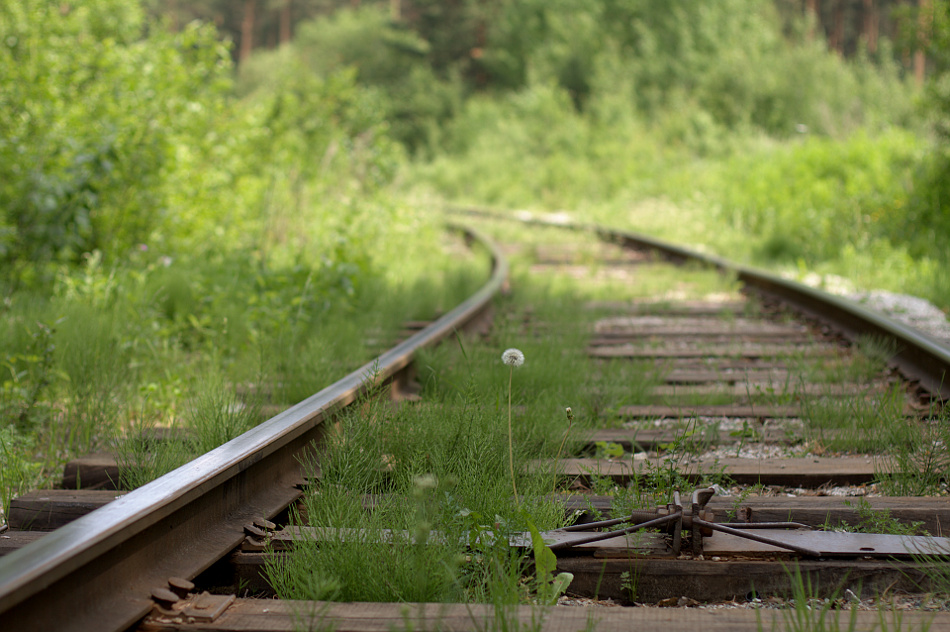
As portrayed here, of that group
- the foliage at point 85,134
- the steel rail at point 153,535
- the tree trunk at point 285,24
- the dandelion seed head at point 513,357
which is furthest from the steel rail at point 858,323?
the tree trunk at point 285,24

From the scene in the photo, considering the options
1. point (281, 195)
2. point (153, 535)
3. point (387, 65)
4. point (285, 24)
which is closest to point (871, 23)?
point (387, 65)

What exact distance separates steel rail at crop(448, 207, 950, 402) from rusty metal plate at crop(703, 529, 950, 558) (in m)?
1.14

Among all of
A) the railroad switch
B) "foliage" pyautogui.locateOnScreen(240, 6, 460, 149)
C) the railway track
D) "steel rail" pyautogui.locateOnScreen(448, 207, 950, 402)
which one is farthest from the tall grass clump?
"foliage" pyautogui.locateOnScreen(240, 6, 460, 149)

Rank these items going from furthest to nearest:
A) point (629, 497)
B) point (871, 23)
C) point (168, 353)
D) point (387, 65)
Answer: point (871, 23), point (387, 65), point (168, 353), point (629, 497)

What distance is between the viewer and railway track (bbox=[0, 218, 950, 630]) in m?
1.42

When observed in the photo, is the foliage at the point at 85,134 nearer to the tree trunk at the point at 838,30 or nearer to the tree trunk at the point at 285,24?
the tree trunk at the point at 838,30

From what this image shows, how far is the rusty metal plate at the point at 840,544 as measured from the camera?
1697mm

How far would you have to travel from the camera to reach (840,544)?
1726 millimetres

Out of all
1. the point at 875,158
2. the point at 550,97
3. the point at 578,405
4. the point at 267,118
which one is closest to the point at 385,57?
the point at 550,97

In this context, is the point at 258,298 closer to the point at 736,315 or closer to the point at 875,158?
the point at 736,315

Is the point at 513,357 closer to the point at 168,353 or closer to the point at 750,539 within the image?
the point at 750,539

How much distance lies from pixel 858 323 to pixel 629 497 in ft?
9.74

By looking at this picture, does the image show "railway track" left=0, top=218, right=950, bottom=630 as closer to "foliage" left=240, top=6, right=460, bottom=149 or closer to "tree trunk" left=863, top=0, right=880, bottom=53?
"foliage" left=240, top=6, right=460, bottom=149

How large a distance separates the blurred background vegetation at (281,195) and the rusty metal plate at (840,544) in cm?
182
